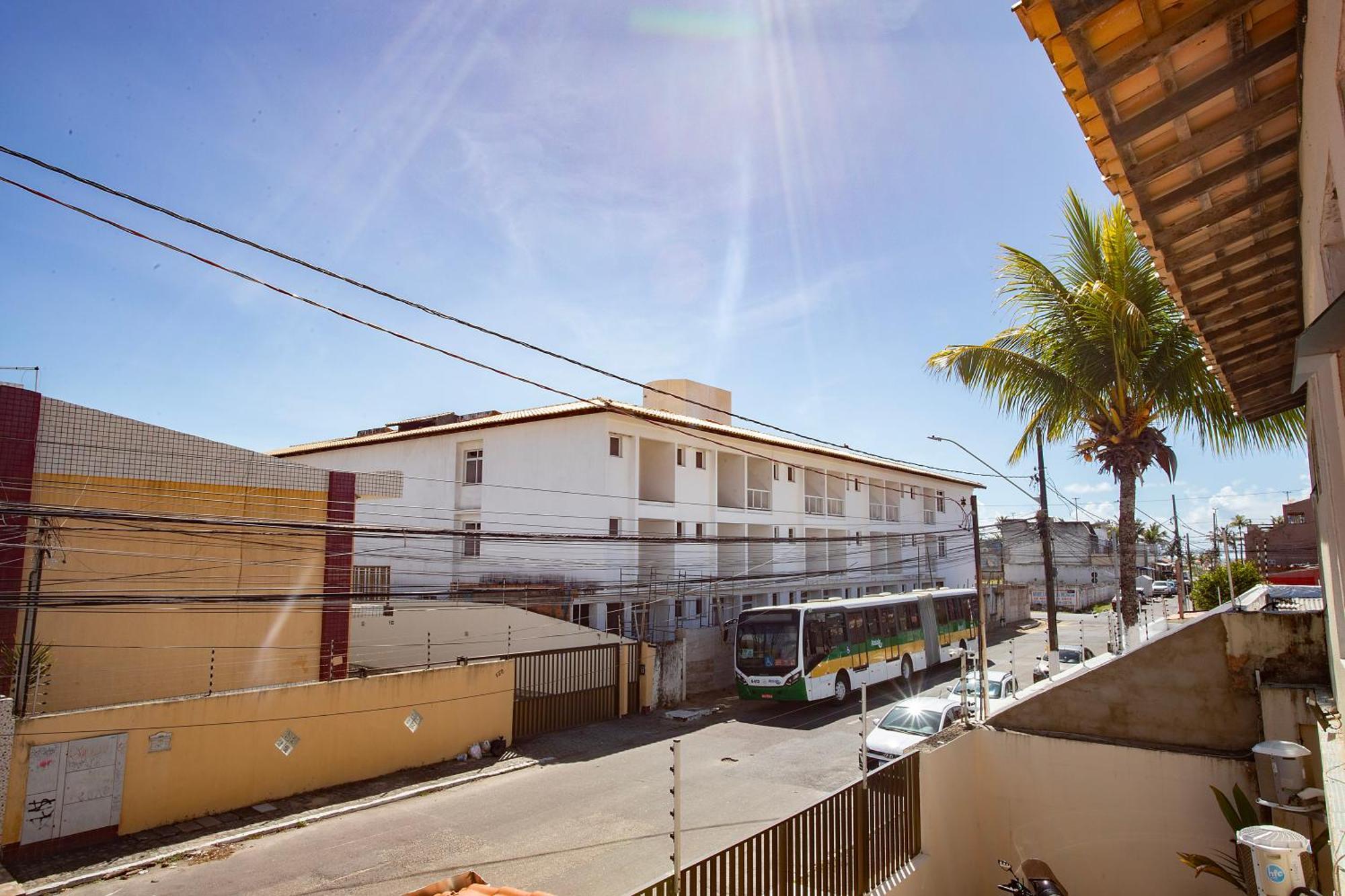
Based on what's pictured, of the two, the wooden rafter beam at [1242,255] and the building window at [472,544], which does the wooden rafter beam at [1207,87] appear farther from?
the building window at [472,544]

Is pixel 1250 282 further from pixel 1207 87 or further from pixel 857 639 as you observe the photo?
pixel 857 639

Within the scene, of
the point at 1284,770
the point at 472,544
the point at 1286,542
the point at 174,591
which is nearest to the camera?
the point at 1284,770

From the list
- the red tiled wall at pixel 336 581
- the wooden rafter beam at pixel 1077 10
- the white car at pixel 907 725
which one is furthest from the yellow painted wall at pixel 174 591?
the wooden rafter beam at pixel 1077 10

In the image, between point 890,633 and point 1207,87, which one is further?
point 890,633

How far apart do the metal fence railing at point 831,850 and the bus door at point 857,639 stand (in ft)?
49.2

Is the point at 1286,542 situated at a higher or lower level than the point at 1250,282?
lower

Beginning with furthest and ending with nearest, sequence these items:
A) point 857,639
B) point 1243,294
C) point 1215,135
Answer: point 857,639
point 1243,294
point 1215,135

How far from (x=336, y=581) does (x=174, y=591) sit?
128 inches

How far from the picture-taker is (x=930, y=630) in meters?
27.5

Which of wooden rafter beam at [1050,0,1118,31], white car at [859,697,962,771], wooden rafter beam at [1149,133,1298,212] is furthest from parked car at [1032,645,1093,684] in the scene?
wooden rafter beam at [1050,0,1118,31]

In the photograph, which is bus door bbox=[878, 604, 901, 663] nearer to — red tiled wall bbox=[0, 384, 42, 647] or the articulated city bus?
the articulated city bus

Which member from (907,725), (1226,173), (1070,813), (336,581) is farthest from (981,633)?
(336,581)

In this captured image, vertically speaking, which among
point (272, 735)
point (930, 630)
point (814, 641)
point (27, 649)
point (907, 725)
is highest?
point (27, 649)

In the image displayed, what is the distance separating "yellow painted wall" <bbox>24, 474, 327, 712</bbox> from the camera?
13.1 m
